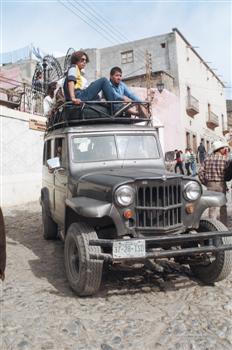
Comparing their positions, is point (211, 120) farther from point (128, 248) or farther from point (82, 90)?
point (128, 248)

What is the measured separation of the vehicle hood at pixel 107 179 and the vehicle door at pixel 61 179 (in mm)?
557

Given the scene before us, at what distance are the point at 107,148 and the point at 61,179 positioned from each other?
813 millimetres

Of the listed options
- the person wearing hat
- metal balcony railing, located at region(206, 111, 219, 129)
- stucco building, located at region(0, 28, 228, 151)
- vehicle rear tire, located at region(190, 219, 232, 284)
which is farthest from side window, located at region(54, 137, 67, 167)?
metal balcony railing, located at region(206, 111, 219, 129)

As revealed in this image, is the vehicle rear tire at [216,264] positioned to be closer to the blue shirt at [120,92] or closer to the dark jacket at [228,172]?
the dark jacket at [228,172]

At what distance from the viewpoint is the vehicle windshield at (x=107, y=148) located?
4.98 metres

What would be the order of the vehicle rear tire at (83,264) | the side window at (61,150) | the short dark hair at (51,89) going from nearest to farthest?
the vehicle rear tire at (83,264) → the side window at (61,150) → the short dark hair at (51,89)

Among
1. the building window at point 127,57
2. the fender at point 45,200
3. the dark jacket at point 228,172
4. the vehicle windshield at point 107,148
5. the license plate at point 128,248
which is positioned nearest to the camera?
the license plate at point 128,248

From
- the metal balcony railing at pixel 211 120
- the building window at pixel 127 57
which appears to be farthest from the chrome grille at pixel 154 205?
the metal balcony railing at pixel 211 120

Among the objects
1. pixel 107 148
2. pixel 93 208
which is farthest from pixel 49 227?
pixel 93 208

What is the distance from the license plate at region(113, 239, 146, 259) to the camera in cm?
365

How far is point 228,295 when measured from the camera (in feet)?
13.4

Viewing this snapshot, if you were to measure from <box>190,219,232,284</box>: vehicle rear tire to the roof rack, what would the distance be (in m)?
2.00

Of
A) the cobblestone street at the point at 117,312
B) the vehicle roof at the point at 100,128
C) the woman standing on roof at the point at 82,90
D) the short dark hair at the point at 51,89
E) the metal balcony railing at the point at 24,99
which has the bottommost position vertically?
the cobblestone street at the point at 117,312

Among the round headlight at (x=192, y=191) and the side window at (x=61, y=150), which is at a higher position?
the side window at (x=61, y=150)
